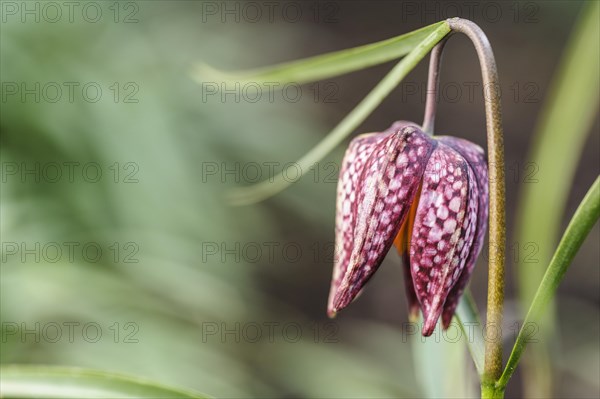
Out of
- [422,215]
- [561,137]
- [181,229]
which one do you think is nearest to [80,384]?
[422,215]

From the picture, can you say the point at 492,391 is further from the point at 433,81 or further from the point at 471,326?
the point at 433,81

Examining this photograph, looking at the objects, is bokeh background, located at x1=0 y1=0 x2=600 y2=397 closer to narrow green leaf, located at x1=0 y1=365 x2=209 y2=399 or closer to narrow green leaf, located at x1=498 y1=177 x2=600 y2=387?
narrow green leaf, located at x1=498 y1=177 x2=600 y2=387

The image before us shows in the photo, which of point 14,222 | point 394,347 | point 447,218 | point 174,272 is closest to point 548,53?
point 394,347

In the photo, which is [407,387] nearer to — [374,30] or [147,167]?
[147,167]

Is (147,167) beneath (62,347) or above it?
above

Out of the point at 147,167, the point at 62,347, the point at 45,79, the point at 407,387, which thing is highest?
the point at 45,79

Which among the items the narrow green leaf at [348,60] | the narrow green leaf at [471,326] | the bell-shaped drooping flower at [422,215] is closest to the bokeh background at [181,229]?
the narrow green leaf at [471,326]

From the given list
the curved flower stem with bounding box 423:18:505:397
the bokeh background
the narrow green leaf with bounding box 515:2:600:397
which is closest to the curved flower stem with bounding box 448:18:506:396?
the curved flower stem with bounding box 423:18:505:397

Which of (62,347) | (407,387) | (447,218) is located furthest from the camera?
(407,387)
